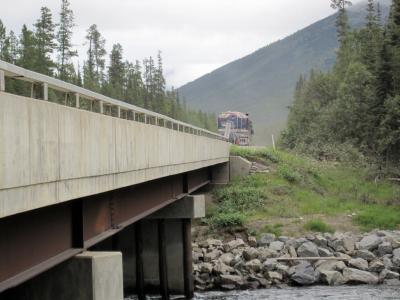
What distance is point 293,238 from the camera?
26.6 metres

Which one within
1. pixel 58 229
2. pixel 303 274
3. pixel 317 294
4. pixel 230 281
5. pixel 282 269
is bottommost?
pixel 317 294

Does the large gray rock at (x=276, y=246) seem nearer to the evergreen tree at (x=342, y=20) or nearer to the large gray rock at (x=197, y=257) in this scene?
the large gray rock at (x=197, y=257)

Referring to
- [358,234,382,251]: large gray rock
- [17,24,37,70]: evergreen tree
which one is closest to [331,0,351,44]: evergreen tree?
[17,24,37,70]: evergreen tree

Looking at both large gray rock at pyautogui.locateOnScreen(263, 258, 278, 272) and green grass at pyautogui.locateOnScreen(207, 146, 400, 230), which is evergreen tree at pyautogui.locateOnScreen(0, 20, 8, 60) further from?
large gray rock at pyautogui.locateOnScreen(263, 258, 278, 272)

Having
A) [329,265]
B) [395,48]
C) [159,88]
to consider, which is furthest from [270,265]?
[159,88]

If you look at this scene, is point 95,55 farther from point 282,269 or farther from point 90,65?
point 282,269

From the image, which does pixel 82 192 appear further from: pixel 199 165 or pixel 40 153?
pixel 199 165

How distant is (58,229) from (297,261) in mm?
17050

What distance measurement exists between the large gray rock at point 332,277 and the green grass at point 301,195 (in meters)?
6.69

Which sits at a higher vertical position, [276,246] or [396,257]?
[276,246]

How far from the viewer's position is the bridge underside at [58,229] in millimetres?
6859

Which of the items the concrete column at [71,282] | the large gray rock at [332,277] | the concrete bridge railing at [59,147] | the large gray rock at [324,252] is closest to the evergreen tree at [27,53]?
the large gray rock at [324,252]

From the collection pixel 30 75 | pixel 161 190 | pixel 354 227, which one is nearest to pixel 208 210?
pixel 354 227

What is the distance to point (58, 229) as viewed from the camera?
333 inches
